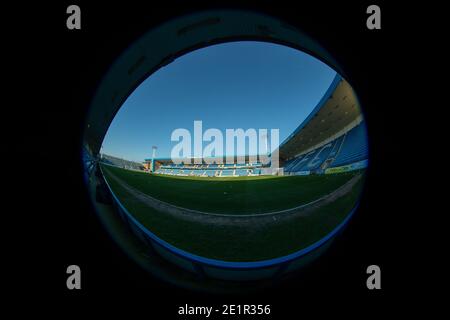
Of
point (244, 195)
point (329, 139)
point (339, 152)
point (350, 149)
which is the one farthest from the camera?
point (329, 139)

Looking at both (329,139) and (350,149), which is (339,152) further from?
(329,139)

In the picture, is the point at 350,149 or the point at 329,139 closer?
the point at 350,149

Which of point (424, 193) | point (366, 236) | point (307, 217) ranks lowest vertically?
point (307, 217)

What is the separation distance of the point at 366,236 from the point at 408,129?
1.66 ft

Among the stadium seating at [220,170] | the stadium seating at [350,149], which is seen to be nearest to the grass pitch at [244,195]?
the stadium seating at [350,149]

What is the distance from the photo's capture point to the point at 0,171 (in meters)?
0.65

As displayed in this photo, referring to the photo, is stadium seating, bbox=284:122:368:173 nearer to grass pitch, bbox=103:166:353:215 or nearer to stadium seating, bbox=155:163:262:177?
grass pitch, bbox=103:166:353:215

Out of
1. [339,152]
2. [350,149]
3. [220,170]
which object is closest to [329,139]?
[339,152]

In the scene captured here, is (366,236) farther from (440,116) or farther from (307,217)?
(307,217)

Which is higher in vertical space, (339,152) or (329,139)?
(329,139)

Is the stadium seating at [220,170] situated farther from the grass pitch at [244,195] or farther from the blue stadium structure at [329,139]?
the grass pitch at [244,195]

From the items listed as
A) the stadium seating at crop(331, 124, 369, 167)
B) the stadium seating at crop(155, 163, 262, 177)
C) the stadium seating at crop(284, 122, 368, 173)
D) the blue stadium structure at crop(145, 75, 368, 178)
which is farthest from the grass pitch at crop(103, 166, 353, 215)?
the stadium seating at crop(155, 163, 262, 177)

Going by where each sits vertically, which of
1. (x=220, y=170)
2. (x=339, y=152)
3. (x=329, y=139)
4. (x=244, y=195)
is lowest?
(x=244, y=195)
